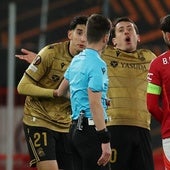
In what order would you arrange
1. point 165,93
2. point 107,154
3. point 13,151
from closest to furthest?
point 107,154, point 165,93, point 13,151

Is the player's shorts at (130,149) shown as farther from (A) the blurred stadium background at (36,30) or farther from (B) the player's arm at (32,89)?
(A) the blurred stadium background at (36,30)

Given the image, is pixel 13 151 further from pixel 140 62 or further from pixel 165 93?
pixel 165 93

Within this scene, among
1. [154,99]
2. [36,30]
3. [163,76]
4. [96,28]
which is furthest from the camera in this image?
[36,30]

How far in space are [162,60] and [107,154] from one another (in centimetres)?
108

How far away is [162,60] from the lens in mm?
7891

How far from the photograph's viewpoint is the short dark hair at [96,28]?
7512 millimetres

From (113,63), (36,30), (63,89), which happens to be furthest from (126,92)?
(36,30)

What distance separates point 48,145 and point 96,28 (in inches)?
90.0

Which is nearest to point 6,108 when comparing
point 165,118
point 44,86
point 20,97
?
point 20,97

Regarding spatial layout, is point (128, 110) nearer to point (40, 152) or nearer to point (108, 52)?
point (108, 52)

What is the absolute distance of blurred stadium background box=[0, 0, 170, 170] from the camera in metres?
15.3

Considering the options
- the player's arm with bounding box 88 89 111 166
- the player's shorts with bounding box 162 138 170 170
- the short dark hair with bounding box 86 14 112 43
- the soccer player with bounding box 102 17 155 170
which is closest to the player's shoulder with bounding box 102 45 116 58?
the soccer player with bounding box 102 17 155 170

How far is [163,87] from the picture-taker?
7898mm

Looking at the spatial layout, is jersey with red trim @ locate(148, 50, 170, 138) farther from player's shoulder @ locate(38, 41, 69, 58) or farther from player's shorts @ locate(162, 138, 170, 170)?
player's shoulder @ locate(38, 41, 69, 58)
